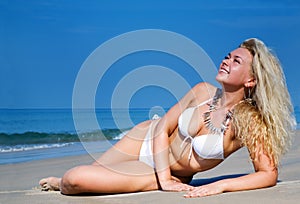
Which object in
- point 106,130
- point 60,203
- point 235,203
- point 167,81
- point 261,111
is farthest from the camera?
point 106,130

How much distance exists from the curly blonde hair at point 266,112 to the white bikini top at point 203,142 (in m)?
0.18

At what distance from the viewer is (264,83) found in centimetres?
428

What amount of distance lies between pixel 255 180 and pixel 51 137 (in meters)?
15.3

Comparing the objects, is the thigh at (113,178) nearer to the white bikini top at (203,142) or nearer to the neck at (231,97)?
the white bikini top at (203,142)

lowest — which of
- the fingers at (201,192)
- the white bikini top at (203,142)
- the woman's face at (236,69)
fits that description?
the fingers at (201,192)

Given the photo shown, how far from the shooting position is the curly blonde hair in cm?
420

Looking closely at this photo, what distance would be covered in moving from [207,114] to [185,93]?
0.35 metres

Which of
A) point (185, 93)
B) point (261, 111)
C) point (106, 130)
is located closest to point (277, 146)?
point (261, 111)

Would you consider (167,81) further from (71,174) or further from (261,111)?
(71,174)

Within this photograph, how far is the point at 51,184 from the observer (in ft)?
15.6

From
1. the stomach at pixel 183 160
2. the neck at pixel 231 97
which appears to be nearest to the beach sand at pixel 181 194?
the stomach at pixel 183 160

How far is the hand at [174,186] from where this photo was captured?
13.9ft

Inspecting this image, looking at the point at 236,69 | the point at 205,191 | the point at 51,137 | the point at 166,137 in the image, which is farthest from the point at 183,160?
the point at 51,137

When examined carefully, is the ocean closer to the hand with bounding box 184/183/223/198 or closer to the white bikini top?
the white bikini top
